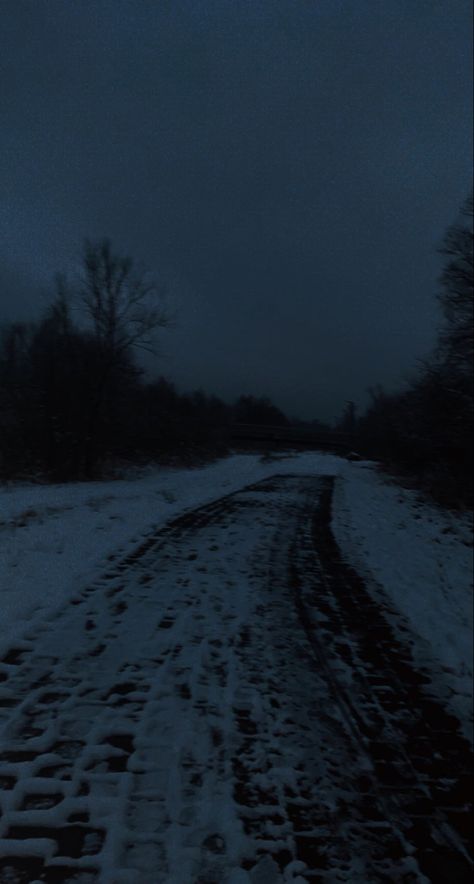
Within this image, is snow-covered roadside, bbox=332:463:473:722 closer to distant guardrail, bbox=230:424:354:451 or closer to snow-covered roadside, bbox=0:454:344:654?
distant guardrail, bbox=230:424:354:451

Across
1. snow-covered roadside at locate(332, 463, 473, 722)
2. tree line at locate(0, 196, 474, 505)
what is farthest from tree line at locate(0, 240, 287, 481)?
snow-covered roadside at locate(332, 463, 473, 722)

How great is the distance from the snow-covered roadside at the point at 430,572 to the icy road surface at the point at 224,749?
25 cm

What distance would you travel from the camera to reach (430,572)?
5.53 metres

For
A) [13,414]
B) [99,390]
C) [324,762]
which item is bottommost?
[324,762]

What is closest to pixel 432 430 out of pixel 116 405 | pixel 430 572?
pixel 430 572

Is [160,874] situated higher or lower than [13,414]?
lower

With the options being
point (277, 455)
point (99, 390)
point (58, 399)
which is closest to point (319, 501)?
point (99, 390)

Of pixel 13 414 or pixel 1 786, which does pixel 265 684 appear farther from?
pixel 13 414

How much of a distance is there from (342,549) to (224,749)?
17.5 ft

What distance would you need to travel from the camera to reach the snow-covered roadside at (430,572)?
389 cm

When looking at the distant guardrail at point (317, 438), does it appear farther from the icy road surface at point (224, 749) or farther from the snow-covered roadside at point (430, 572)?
the icy road surface at point (224, 749)

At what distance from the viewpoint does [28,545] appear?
21.5 ft

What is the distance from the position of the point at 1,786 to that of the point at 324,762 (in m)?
1.73

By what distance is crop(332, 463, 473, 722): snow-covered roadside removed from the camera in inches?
153
